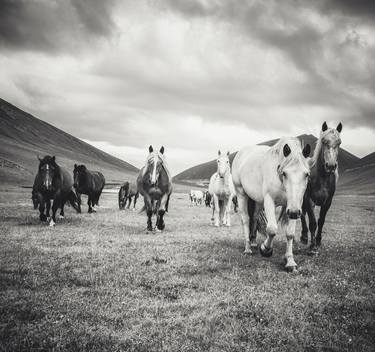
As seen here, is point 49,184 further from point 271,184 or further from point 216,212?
point 271,184

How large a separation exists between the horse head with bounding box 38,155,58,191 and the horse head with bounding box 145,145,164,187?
432 centimetres

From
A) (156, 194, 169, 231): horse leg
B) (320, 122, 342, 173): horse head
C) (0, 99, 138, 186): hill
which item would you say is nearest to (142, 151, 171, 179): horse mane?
(156, 194, 169, 231): horse leg

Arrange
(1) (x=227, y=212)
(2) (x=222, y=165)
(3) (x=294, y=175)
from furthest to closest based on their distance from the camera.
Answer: (1) (x=227, y=212) → (2) (x=222, y=165) → (3) (x=294, y=175)

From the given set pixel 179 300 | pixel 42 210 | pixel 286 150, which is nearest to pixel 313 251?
pixel 286 150

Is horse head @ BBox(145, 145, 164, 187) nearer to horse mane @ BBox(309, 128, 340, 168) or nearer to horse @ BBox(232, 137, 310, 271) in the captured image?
horse @ BBox(232, 137, 310, 271)

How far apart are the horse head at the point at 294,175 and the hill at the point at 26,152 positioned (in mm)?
70113

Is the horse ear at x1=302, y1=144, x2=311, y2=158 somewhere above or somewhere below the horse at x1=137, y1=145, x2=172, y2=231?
above

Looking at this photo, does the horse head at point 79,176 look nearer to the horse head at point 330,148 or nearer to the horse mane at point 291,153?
the horse mane at point 291,153

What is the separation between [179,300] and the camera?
517 centimetres

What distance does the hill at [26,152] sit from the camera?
78756mm

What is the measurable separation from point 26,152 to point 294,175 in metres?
127

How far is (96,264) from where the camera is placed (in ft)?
24.0

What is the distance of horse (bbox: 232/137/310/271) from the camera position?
686cm

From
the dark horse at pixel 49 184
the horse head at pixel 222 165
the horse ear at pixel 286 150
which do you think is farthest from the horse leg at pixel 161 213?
the horse ear at pixel 286 150
